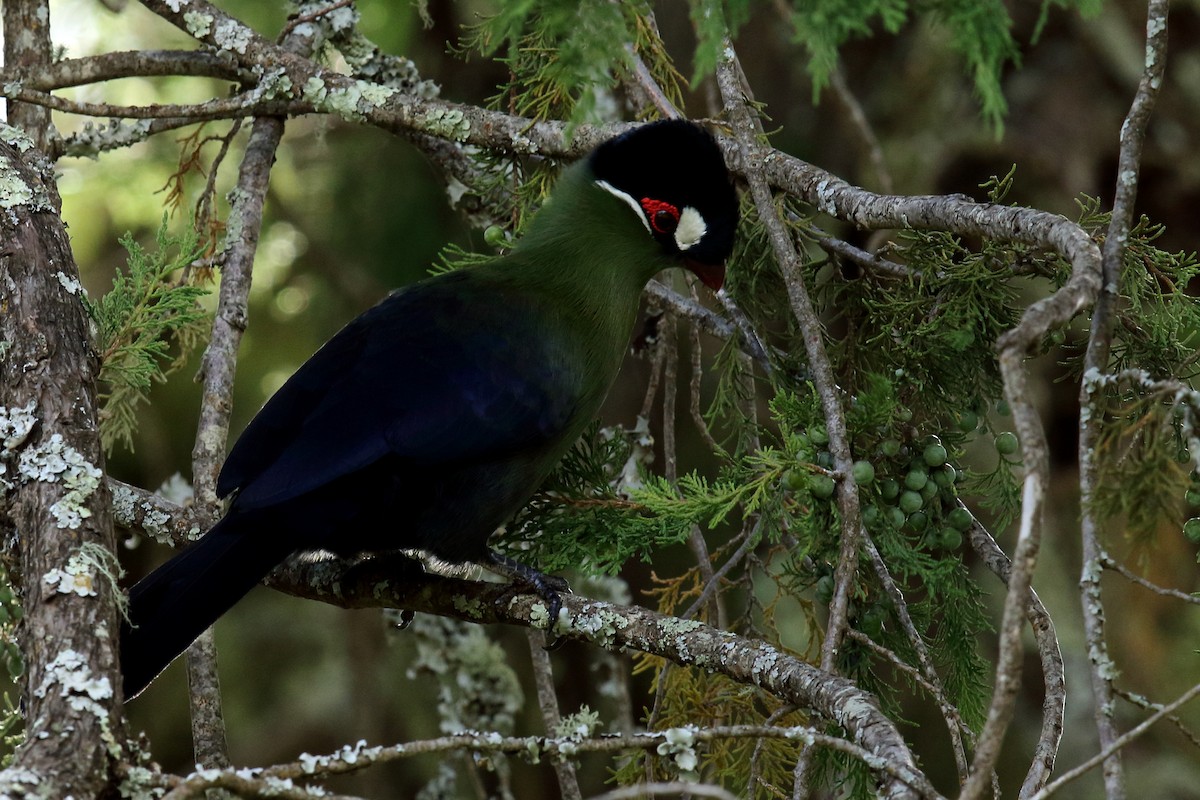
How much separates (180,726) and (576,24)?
12.5ft

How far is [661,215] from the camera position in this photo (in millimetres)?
2520

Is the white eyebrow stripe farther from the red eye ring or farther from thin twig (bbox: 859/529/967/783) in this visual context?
thin twig (bbox: 859/529/967/783)

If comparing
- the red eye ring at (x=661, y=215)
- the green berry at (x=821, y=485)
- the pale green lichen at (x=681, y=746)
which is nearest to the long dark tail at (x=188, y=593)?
the pale green lichen at (x=681, y=746)

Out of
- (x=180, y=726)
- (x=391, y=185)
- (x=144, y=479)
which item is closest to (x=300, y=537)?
(x=391, y=185)

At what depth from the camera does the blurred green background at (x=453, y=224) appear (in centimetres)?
398

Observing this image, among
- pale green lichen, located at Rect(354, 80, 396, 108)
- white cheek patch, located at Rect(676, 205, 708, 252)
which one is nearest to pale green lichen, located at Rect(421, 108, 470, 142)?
pale green lichen, located at Rect(354, 80, 396, 108)

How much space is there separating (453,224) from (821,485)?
7.88 feet

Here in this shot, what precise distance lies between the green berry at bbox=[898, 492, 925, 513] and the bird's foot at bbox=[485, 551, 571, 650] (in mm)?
609

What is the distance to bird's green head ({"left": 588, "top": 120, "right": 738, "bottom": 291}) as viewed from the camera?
2.38 metres

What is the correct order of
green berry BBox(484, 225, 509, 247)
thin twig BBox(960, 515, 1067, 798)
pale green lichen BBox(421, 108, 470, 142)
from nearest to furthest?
1. thin twig BBox(960, 515, 1067, 798)
2. pale green lichen BBox(421, 108, 470, 142)
3. green berry BBox(484, 225, 509, 247)

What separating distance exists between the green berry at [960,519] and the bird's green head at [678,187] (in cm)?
71

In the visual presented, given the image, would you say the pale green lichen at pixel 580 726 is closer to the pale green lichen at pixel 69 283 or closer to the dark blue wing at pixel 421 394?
the dark blue wing at pixel 421 394

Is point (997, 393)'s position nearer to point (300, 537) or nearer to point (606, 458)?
point (606, 458)

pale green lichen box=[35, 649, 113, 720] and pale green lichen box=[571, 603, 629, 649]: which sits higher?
pale green lichen box=[571, 603, 629, 649]
